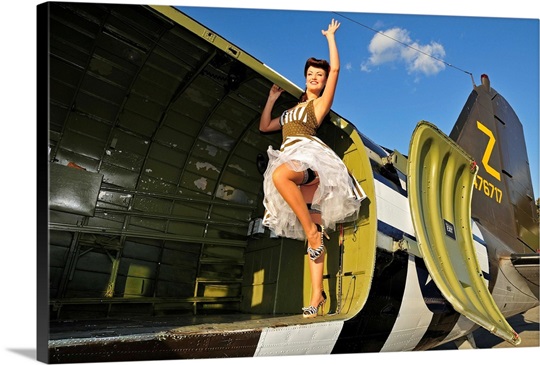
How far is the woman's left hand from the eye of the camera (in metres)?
3.30

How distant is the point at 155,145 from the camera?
4.63m

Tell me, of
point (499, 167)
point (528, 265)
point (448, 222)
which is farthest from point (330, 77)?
point (499, 167)

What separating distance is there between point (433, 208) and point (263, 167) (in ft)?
5.93

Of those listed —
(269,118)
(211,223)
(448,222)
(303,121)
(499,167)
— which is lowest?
(211,223)

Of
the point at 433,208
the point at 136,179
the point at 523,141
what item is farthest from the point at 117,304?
the point at 523,141

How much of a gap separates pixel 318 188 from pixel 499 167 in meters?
3.97

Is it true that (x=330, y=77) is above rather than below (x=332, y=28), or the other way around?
below

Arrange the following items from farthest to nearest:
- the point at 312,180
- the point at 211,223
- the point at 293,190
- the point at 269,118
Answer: the point at 211,223 → the point at 269,118 → the point at 312,180 → the point at 293,190

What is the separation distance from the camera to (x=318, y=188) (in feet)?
10.5

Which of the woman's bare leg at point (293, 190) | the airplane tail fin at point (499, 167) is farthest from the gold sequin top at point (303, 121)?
the airplane tail fin at point (499, 167)

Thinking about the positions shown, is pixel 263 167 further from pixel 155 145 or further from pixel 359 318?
pixel 359 318

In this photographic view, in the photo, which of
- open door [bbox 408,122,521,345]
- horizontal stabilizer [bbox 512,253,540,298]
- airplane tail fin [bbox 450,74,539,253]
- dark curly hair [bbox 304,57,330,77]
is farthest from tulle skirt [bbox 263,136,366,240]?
horizontal stabilizer [bbox 512,253,540,298]

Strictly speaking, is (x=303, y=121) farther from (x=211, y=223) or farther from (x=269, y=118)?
(x=211, y=223)

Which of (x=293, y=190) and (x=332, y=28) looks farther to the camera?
(x=332, y=28)
